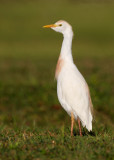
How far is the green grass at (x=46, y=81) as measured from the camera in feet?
14.8

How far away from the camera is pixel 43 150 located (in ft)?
14.1

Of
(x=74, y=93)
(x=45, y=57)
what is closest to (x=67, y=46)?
(x=74, y=93)

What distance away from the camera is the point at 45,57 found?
20.2 metres

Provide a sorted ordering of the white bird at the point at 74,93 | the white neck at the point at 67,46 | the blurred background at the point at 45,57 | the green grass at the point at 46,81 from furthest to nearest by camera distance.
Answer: the blurred background at the point at 45,57
the white neck at the point at 67,46
the white bird at the point at 74,93
the green grass at the point at 46,81

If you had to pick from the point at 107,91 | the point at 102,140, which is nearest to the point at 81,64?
the point at 107,91

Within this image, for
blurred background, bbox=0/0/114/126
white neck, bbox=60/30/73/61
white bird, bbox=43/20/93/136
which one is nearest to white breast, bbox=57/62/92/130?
white bird, bbox=43/20/93/136

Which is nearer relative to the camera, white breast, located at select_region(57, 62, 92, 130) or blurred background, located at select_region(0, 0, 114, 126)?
white breast, located at select_region(57, 62, 92, 130)

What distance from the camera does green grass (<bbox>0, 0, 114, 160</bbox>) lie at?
4508mm

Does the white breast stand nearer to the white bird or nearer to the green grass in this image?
the white bird

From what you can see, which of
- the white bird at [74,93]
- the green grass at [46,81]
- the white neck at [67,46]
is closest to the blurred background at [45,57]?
the green grass at [46,81]

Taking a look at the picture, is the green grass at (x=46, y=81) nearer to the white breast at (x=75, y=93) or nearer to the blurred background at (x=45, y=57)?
the blurred background at (x=45, y=57)

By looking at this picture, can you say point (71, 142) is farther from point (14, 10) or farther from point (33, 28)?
point (14, 10)

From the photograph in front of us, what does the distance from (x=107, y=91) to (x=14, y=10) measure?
25.6 m

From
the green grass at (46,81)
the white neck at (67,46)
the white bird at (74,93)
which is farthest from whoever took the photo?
the white neck at (67,46)
